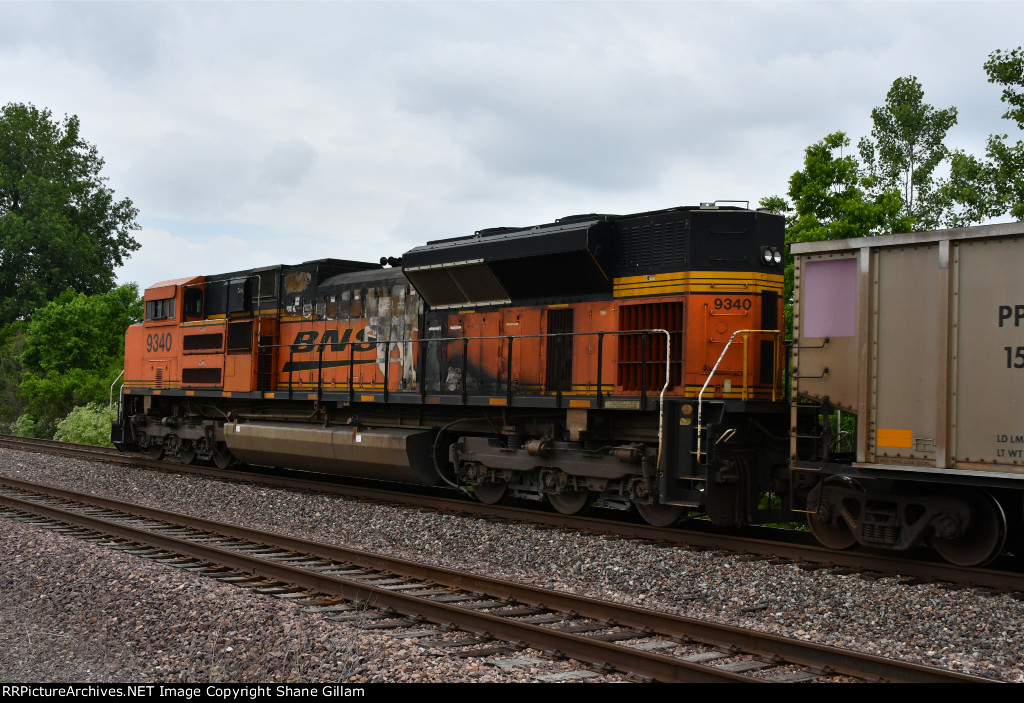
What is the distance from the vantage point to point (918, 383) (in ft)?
26.7

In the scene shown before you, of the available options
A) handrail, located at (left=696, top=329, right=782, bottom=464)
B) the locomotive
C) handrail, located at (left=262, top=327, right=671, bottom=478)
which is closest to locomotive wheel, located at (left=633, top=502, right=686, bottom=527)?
the locomotive

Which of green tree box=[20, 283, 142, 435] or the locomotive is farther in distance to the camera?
green tree box=[20, 283, 142, 435]

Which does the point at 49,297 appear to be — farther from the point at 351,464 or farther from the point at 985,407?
the point at 985,407

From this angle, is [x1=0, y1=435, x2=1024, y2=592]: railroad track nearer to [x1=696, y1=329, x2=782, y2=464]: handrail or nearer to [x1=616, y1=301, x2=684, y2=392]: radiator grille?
[x1=696, y1=329, x2=782, y2=464]: handrail

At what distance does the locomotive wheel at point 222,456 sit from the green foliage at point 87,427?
10.6 meters

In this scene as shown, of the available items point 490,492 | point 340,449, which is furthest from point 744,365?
point 340,449

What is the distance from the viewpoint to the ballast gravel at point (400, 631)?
583 cm

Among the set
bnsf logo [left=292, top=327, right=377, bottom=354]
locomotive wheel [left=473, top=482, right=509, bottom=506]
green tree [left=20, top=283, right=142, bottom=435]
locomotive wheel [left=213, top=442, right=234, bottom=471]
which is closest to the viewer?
locomotive wheel [left=473, top=482, right=509, bottom=506]

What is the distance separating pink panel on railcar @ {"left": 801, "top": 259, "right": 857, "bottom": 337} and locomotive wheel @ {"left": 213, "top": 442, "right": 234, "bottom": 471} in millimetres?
12702

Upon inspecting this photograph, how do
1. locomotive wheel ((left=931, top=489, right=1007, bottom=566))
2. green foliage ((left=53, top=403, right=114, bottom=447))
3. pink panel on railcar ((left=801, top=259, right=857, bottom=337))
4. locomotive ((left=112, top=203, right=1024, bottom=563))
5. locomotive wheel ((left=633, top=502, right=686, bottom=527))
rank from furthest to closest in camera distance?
green foliage ((left=53, top=403, right=114, bottom=447))
locomotive wheel ((left=633, top=502, right=686, bottom=527))
pink panel on railcar ((left=801, top=259, right=857, bottom=337))
locomotive ((left=112, top=203, right=1024, bottom=563))
locomotive wheel ((left=931, top=489, right=1007, bottom=566))

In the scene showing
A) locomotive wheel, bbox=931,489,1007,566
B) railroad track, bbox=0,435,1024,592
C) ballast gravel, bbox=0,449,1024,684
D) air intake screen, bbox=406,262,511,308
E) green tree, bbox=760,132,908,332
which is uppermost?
green tree, bbox=760,132,908,332

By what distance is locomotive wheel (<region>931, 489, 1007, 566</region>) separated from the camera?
7922 mm

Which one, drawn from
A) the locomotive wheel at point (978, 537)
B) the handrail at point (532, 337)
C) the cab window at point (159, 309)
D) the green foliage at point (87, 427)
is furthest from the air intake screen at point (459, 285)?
the green foliage at point (87, 427)

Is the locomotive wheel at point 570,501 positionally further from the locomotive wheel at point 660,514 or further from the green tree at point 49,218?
the green tree at point 49,218
